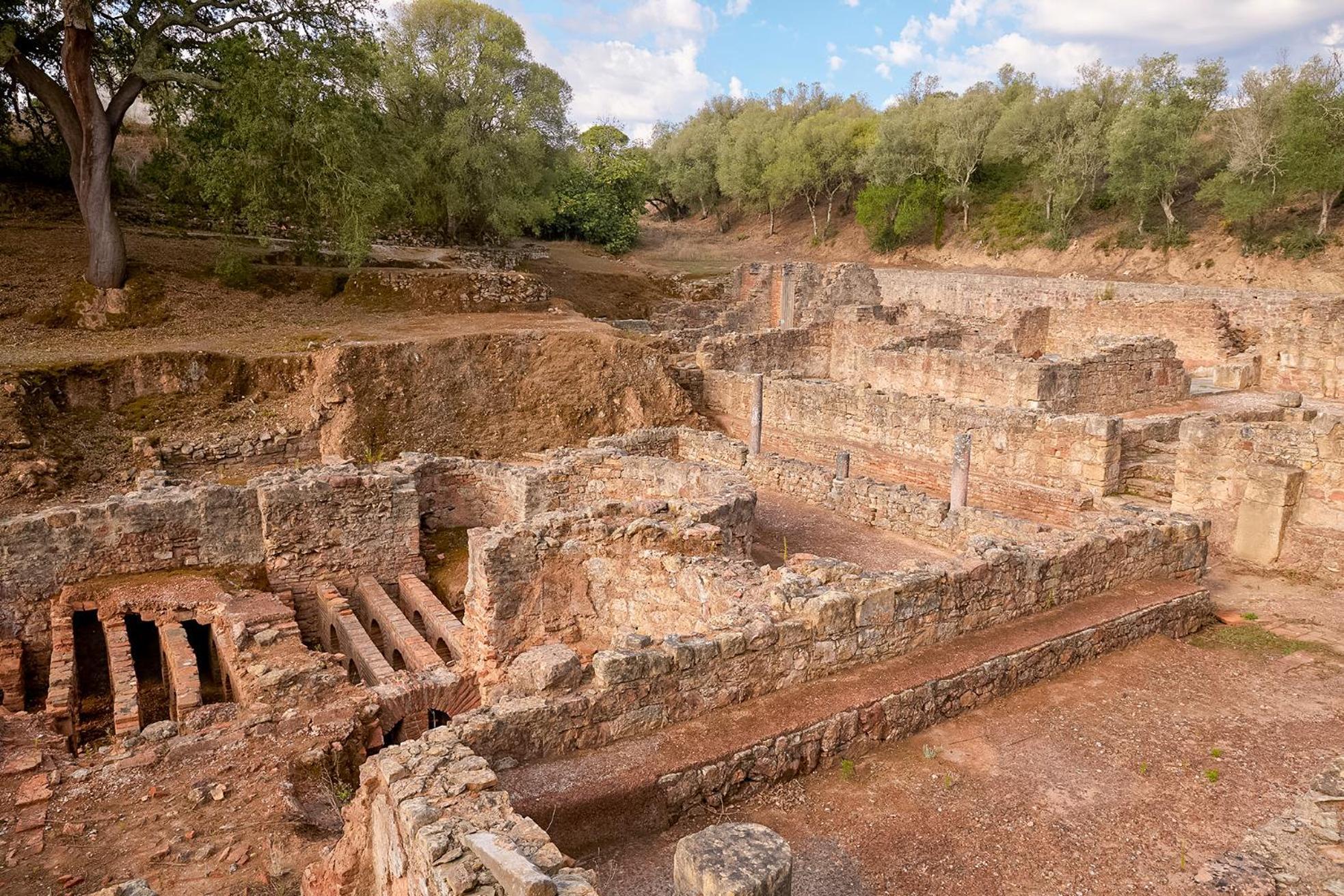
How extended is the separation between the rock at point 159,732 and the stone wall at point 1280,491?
12.6 meters

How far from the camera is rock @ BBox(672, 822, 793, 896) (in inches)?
155

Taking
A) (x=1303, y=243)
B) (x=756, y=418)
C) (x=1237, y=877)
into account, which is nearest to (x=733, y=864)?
(x=1237, y=877)

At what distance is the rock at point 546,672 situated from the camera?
19.4 ft

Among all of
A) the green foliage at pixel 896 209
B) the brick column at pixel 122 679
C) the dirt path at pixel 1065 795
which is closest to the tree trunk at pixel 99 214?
the brick column at pixel 122 679

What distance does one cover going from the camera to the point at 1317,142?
33125 mm

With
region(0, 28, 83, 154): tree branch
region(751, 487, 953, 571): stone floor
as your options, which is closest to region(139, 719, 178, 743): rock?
region(751, 487, 953, 571): stone floor

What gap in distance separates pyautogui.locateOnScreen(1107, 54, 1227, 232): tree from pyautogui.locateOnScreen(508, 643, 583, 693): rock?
1635 inches

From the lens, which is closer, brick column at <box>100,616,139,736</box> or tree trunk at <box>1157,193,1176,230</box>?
brick column at <box>100,616,139,736</box>

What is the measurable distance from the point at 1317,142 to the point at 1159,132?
21.9 ft

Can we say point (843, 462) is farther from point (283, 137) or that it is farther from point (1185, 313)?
point (1185, 313)

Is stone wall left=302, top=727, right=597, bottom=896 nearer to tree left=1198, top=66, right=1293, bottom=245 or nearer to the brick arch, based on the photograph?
the brick arch

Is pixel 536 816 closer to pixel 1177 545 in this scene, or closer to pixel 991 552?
pixel 991 552

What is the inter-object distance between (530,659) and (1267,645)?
7.28m

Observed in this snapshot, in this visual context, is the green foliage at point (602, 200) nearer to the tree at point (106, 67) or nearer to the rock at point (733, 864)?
the tree at point (106, 67)
